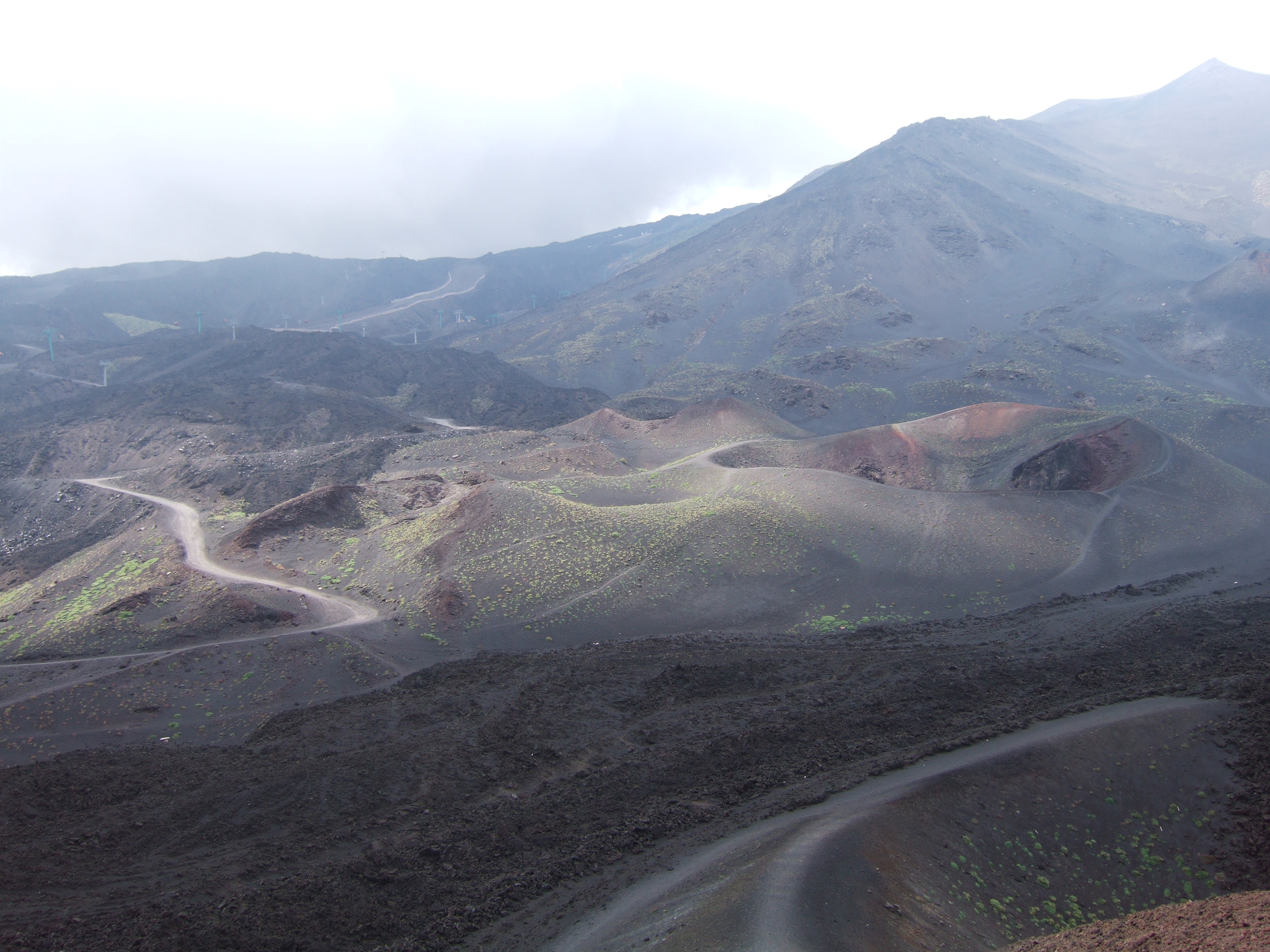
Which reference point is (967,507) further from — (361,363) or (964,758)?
(361,363)

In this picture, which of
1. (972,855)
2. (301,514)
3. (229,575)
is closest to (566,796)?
(972,855)

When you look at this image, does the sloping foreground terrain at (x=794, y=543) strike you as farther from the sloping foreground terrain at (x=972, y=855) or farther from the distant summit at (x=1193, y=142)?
the distant summit at (x=1193, y=142)

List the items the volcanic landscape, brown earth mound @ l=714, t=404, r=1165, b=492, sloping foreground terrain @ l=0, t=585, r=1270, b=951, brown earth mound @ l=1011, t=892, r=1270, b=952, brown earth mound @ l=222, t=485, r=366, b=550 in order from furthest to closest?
brown earth mound @ l=714, t=404, r=1165, b=492, brown earth mound @ l=222, t=485, r=366, b=550, the volcanic landscape, sloping foreground terrain @ l=0, t=585, r=1270, b=951, brown earth mound @ l=1011, t=892, r=1270, b=952

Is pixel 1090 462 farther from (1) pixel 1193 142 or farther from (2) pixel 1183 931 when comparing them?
(1) pixel 1193 142

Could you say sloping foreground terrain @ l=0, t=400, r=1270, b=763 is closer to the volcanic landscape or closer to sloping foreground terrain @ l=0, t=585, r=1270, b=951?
the volcanic landscape

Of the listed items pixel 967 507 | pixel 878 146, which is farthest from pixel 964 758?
pixel 878 146

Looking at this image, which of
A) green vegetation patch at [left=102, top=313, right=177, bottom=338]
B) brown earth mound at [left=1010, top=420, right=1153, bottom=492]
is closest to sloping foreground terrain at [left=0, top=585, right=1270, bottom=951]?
brown earth mound at [left=1010, top=420, right=1153, bottom=492]

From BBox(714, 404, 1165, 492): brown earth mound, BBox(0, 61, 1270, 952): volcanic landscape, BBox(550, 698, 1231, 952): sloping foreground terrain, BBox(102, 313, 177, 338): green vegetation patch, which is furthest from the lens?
BBox(102, 313, 177, 338): green vegetation patch
